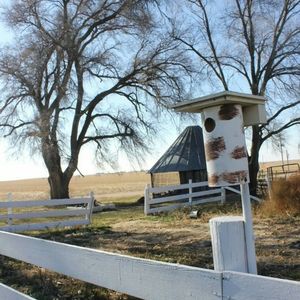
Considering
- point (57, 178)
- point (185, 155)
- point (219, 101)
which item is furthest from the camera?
point (57, 178)

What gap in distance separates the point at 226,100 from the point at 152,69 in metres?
32.0

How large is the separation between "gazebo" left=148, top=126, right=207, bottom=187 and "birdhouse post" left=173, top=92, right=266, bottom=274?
2655cm

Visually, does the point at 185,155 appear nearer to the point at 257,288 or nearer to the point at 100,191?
the point at 257,288

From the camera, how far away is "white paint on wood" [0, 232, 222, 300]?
2523 millimetres

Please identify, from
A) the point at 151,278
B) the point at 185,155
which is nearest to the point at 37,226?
the point at 151,278

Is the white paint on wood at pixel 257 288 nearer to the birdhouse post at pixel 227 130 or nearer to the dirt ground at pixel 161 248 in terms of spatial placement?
the birdhouse post at pixel 227 130

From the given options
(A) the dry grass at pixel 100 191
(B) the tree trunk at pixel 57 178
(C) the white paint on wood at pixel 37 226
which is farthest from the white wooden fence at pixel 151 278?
(B) the tree trunk at pixel 57 178

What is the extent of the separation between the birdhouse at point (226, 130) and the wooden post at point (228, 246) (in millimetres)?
882

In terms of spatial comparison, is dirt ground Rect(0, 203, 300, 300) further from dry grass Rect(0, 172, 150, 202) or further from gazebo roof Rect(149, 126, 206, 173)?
dry grass Rect(0, 172, 150, 202)

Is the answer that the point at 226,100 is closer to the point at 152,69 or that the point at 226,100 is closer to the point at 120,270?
the point at 120,270

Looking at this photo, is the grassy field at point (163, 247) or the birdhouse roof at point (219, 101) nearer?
the birdhouse roof at point (219, 101)

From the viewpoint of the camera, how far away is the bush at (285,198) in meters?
14.0

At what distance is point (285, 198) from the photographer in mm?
14383

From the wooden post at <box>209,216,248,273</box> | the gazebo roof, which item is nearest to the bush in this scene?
the wooden post at <box>209,216,248,273</box>
